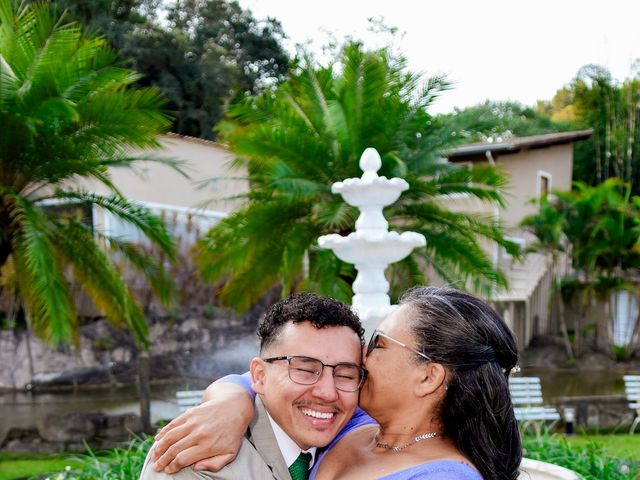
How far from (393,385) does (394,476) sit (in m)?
0.30

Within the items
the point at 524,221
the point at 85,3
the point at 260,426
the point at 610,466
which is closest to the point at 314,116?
the point at 610,466

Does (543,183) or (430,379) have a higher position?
(543,183)

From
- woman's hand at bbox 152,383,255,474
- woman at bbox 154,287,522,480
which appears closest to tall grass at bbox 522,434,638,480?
woman at bbox 154,287,522,480

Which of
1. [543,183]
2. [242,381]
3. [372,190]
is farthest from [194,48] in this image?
[242,381]

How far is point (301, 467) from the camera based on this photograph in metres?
2.53

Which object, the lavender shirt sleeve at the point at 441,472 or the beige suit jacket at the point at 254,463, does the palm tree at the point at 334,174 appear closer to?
the beige suit jacket at the point at 254,463

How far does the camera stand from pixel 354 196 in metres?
6.27

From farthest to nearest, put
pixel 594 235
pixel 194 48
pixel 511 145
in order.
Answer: pixel 194 48, pixel 511 145, pixel 594 235

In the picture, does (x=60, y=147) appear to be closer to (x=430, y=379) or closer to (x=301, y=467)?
(x=301, y=467)

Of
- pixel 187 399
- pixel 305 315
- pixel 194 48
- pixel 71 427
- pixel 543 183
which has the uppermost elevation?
pixel 194 48

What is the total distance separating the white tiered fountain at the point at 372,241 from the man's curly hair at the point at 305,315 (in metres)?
3.41

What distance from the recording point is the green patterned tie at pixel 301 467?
98.6 inches

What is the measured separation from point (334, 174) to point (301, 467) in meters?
9.83

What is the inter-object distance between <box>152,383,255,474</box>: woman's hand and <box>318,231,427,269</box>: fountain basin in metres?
3.65
